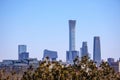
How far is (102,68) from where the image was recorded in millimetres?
41062

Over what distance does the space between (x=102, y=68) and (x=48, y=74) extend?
755cm

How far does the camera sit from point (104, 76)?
40.5 meters

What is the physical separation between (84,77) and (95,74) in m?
1.06

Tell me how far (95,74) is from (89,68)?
2.92 ft

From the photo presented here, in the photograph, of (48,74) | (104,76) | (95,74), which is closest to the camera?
(48,74)

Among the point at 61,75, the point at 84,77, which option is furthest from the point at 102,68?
the point at 61,75

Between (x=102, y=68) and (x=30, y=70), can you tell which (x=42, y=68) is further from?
(x=102, y=68)

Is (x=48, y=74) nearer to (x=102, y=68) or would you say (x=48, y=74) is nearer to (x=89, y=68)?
(x=89, y=68)

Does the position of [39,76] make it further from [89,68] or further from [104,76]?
[104,76]

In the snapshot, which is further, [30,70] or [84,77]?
[30,70]

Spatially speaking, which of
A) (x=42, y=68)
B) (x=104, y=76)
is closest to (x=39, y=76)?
(x=42, y=68)

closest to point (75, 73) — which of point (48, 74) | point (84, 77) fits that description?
point (84, 77)

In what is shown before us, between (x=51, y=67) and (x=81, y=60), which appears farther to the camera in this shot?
(x=81, y=60)

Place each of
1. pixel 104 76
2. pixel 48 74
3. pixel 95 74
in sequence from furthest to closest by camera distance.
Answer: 1. pixel 104 76
2. pixel 95 74
3. pixel 48 74
